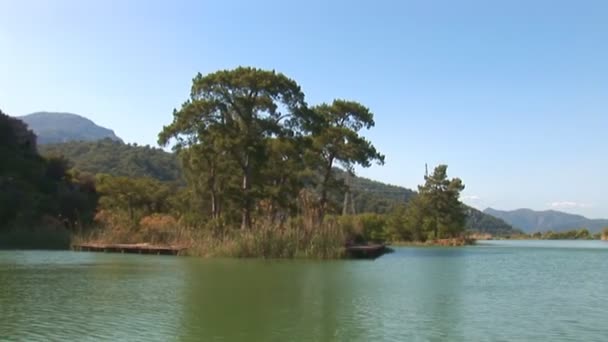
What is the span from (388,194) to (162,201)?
274 ft

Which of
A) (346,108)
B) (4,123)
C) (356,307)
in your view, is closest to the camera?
(356,307)

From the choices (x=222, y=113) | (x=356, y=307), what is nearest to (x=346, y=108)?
(x=222, y=113)

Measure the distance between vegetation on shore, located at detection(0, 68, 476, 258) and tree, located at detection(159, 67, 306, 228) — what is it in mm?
46

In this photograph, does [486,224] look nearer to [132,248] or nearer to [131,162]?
[131,162]

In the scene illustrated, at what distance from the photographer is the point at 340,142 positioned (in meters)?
33.1

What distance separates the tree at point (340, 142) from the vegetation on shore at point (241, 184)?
2.2 inches

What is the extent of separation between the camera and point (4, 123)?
42938 mm

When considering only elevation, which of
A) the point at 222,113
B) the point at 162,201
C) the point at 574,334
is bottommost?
the point at 574,334

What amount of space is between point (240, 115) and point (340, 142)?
7545 mm

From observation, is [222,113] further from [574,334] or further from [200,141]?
[574,334]

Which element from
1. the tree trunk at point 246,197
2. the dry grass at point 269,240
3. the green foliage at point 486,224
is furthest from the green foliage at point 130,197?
the green foliage at point 486,224

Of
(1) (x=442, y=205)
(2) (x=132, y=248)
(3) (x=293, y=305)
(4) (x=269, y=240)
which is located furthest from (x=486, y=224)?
(3) (x=293, y=305)

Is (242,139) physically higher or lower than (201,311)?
higher

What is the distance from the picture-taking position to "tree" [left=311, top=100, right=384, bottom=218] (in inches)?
1289
